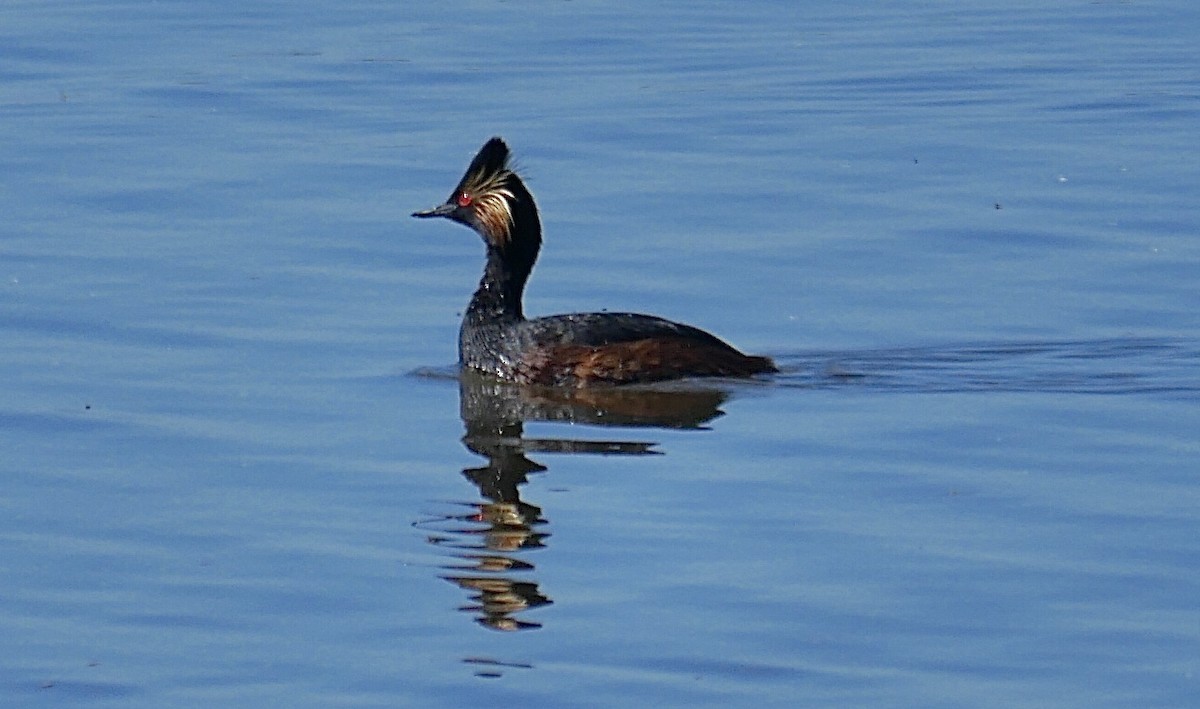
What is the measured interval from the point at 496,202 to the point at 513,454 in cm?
291

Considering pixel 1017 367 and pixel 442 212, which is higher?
pixel 442 212


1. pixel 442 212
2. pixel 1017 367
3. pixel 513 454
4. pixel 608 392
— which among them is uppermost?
pixel 442 212

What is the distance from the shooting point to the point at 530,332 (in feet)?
42.8

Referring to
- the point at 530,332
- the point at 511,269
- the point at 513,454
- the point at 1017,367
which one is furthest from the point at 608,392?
the point at 1017,367

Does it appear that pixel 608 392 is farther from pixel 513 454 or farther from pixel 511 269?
pixel 513 454

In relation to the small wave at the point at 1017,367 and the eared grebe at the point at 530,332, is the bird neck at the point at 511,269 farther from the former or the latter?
the small wave at the point at 1017,367

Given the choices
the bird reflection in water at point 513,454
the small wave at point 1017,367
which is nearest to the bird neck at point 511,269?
the bird reflection in water at point 513,454

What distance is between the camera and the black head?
13.7 metres

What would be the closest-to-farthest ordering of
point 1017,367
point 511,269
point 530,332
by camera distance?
point 1017,367, point 530,332, point 511,269

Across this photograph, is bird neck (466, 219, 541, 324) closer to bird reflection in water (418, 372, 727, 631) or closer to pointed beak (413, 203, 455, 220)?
pointed beak (413, 203, 455, 220)

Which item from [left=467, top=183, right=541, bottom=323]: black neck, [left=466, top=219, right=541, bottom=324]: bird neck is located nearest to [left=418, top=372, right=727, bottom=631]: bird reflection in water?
[left=466, top=219, right=541, bottom=324]: bird neck

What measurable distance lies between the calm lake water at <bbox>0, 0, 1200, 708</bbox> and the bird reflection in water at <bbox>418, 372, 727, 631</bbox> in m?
0.03

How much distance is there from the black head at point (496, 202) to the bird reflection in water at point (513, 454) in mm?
1078

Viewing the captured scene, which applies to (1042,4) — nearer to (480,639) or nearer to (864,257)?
(864,257)
